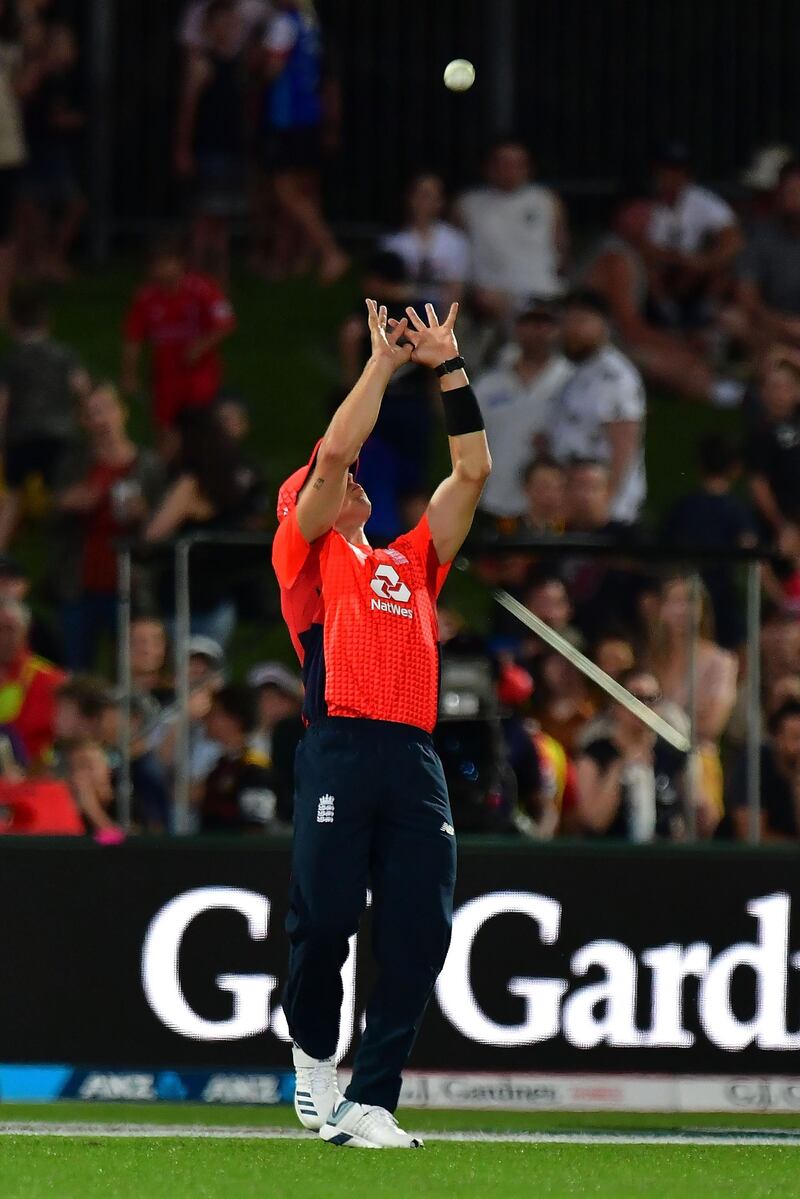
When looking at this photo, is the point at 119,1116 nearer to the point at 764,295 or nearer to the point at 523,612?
the point at 523,612

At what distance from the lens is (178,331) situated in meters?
15.7

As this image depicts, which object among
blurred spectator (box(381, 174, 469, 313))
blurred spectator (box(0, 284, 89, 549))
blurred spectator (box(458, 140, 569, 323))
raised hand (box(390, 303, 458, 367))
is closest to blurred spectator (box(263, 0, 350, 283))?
blurred spectator (box(458, 140, 569, 323))

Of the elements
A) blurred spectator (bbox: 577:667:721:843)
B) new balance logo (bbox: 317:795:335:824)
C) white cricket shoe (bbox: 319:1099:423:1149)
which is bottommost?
white cricket shoe (bbox: 319:1099:423:1149)

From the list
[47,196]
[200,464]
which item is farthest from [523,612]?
[47,196]

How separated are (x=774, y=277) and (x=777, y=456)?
2406 mm

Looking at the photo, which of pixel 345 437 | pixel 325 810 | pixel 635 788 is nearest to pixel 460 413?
pixel 345 437

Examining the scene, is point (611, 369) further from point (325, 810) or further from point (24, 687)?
point (325, 810)

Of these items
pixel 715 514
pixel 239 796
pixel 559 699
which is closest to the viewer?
pixel 239 796

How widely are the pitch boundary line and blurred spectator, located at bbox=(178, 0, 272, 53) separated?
10.4 metres

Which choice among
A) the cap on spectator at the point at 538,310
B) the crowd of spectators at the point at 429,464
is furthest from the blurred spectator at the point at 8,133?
the cap on spectator at the point at 538,310

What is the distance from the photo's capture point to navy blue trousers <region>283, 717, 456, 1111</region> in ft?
24.6

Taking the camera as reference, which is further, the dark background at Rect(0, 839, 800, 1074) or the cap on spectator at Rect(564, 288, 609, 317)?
the cap on spectator at Rect(564, 288, 609, 317)

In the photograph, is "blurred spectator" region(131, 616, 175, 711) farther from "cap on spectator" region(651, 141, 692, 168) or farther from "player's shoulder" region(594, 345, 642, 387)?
"cap on spectator" region(651, 141, 692, 168)

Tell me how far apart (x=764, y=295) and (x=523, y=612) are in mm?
6841
